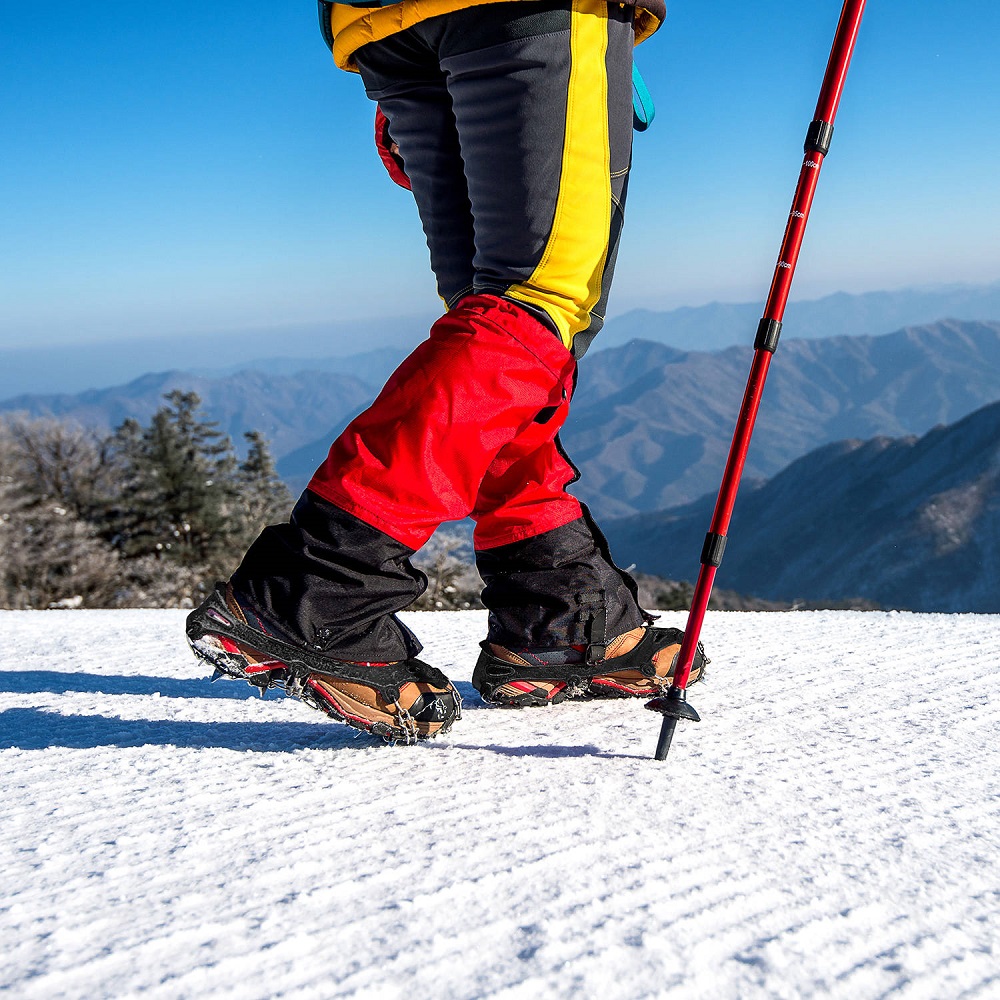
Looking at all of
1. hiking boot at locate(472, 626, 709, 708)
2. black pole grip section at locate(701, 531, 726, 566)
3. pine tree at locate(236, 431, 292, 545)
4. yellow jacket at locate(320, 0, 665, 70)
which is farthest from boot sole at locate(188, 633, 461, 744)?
pine tree at locate(236, 431, 292, 545)

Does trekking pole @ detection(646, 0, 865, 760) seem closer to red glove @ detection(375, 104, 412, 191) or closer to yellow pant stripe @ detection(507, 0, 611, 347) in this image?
yellow pant stripe @ detection(507, 0, 611, 347)

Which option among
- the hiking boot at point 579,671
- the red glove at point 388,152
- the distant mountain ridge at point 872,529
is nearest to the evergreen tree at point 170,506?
the red glove at point 388,152

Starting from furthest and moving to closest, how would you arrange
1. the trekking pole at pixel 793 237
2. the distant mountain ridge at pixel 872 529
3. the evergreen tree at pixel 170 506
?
the distant mountain ridge at pixel 872 529 < the evergreen tree at pixel 170 506 < the trekking pole at pixel 793 237

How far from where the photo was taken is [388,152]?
1.94 m

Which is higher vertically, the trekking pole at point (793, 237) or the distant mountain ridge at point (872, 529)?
the trekking pole at point (793, 237)

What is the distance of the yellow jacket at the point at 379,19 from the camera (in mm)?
1441

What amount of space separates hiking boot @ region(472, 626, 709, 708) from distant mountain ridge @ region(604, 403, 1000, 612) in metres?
100

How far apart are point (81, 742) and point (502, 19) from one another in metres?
1.52

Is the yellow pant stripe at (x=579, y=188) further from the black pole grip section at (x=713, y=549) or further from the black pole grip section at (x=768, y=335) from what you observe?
the black pole grip section at (x=713, y=549)

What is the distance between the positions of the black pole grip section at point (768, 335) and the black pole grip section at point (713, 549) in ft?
1.17

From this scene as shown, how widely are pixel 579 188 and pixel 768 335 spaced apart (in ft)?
1.43

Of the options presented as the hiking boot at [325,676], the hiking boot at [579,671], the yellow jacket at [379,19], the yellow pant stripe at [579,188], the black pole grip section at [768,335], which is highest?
Result: the yellow jacket at [379,19]

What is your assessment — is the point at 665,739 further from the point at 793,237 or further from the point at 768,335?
the point at 793,237

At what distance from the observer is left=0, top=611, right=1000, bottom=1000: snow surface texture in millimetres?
812
